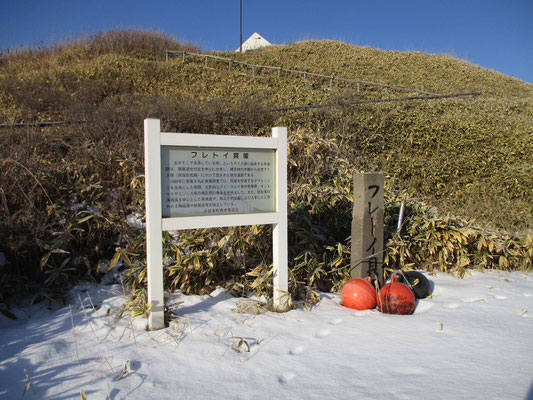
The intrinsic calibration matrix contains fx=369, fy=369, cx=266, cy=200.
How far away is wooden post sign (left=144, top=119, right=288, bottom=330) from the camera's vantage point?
2.80 meters

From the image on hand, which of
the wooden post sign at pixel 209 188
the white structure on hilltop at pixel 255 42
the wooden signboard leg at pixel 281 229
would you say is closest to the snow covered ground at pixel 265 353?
the wooden signboard leg at pixel 281 229

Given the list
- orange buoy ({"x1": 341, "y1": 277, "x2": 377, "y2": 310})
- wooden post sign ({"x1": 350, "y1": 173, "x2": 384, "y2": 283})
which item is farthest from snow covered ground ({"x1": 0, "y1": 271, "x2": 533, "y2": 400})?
wooden post sign ({"x1": 350, "y1": 173, "x2": 384, "y2": 283})

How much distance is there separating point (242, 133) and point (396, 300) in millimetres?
4089

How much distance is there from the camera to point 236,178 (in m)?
3.14

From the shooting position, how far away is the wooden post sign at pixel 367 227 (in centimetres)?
383

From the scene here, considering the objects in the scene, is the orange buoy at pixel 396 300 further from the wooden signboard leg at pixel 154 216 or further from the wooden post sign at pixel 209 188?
the wooden signboard leg at pixel 154 216

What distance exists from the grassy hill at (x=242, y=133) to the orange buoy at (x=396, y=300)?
0.73 metres

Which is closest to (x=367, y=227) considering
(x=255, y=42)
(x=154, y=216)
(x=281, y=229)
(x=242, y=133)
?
(x=281, y=229)

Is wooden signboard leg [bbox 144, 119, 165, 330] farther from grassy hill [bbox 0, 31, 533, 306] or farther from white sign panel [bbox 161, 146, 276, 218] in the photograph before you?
grassy hill [bbox 0, 31, 533, 306]

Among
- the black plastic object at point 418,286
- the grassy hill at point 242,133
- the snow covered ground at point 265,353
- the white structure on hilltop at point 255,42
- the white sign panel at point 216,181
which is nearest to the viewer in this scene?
the snow covered ground at point 265,353

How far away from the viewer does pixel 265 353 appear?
254 cm

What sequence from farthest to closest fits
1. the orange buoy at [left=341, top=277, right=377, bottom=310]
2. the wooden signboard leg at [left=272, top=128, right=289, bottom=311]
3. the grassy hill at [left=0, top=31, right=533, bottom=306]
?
the grassy hill at [left=0, top=31, right=533, bottom=306] < the orange buoy at [left=341, top=277, right=377, bottom=310] < the wooden signboard leg at [left=272, top=128, right=289, bottom=311]

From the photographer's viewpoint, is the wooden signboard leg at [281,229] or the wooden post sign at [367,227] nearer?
the wooden signboard leg at [281,229]

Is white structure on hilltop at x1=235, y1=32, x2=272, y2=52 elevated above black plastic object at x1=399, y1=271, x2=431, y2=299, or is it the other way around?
white structure on hilltop at x1=235, y1=32, x2=272, y2=52
